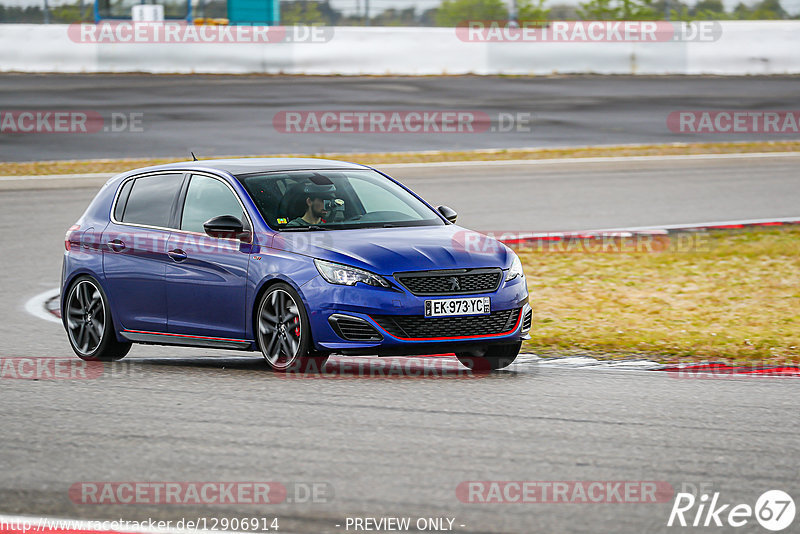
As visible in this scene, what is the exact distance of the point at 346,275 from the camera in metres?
8.75

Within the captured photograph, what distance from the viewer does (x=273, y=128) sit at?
29.2 meters

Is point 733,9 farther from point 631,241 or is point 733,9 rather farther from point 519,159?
point 631,241

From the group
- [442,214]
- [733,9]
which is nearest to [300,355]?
[442,214]

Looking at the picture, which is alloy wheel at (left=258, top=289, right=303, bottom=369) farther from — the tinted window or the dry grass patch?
the dry grass patch

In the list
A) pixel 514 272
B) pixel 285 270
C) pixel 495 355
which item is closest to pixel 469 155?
pixel 495 355

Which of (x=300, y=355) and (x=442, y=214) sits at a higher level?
(x=442, y=214)

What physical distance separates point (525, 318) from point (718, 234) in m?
9.08
